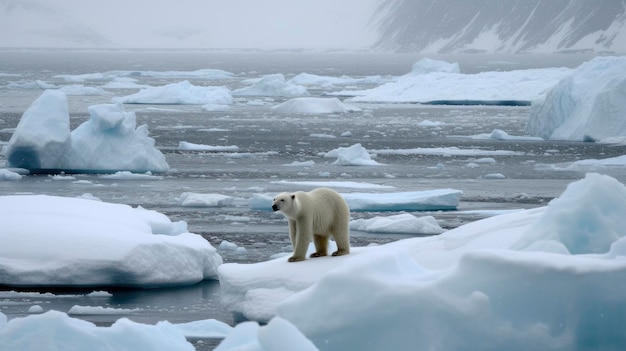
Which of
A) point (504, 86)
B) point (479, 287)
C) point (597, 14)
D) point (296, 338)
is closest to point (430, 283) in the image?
point (479, 287)

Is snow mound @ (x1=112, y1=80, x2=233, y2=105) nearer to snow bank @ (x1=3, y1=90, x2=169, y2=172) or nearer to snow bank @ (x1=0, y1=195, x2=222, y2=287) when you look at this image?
snow bank @ (x1=3, y1=90, x2=169, y2=172)

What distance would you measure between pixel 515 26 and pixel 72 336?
591 ft

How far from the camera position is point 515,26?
18075cm

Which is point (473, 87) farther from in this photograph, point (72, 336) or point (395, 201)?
point (72, 336)

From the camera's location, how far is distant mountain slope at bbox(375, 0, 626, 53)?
167000mm

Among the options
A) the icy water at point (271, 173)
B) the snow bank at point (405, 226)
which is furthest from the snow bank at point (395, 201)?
the snow bank at point (405, 226)

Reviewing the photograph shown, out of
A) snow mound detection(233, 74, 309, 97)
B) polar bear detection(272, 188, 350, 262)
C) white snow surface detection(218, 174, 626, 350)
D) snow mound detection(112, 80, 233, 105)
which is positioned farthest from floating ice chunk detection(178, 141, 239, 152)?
snow mound detection(233, 74, 309, 97)

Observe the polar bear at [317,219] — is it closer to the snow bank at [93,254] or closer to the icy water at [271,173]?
the icy water at [271,173]

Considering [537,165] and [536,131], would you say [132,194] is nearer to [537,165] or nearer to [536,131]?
[537,165]

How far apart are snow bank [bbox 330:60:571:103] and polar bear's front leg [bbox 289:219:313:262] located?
32.5m

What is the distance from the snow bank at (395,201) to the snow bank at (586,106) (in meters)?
11.0

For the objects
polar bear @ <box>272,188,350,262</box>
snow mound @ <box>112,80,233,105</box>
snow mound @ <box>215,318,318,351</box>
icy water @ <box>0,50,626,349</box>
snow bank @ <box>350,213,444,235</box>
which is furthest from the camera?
snow mound @ <box>112,80,233,105</box>

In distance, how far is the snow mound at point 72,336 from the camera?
5742 mm

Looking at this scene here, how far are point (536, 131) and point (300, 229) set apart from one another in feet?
70.7
